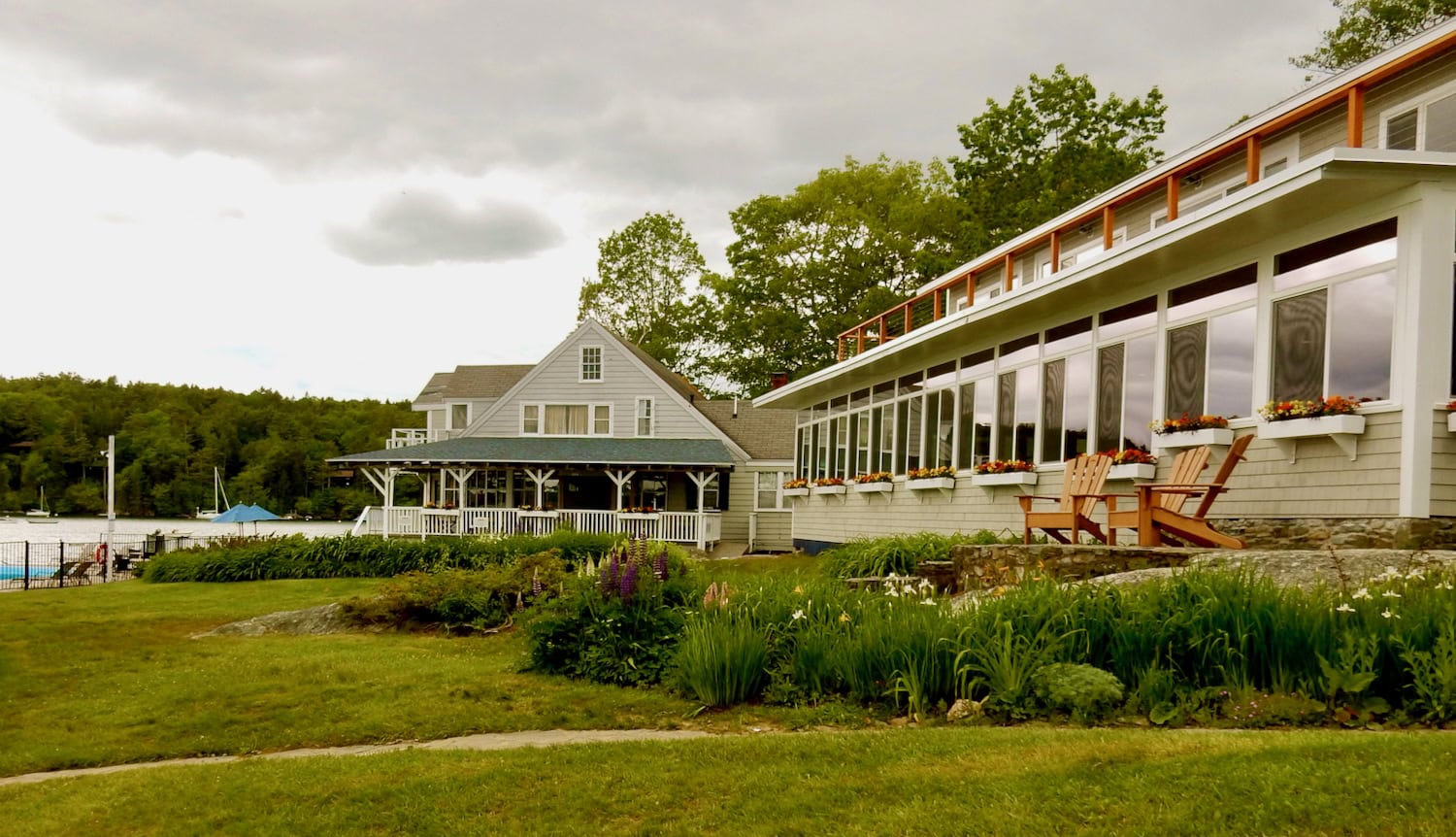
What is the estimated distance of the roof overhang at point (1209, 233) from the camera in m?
8.97

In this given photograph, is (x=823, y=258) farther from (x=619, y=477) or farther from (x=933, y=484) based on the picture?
(x=933, y=484)

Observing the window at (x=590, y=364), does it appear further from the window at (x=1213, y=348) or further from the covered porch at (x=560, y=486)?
the window at (x=1213, y=348)

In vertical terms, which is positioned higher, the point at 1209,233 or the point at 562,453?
Answer: the point at 1209,233

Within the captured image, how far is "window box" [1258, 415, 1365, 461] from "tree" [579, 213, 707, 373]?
116 ft

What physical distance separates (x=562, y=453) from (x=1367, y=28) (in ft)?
94.6

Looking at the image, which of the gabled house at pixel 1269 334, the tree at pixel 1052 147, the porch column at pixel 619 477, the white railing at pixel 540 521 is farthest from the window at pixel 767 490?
the gabled house at pixel 1269 334

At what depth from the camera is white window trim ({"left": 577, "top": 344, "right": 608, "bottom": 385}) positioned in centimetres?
3486

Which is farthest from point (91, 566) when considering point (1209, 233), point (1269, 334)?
point (1269, 334)

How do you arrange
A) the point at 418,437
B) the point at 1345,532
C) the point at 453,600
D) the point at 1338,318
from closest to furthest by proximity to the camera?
the point at 1345,532
the point at 1338,318
the point at 453,600
the point at 418,437

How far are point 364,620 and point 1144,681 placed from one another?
33.7 ft

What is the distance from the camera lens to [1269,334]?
34.7 ft

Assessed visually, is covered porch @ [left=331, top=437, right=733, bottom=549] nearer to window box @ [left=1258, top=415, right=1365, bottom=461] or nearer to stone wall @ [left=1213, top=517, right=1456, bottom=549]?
stone wall @ [left=1213, top=517, right=1456, bottom=549]

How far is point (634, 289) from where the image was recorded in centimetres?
4547

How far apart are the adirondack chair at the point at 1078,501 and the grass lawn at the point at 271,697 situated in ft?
17.1
